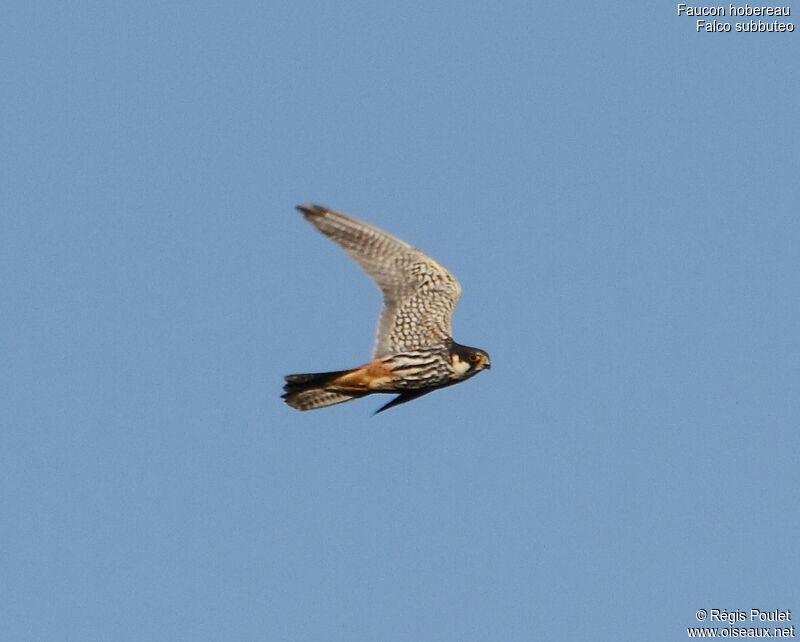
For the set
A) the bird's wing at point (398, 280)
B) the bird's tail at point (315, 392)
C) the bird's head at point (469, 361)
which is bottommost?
the bird's tail at point (315, 392)

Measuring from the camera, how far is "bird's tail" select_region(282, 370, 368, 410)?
15227mm

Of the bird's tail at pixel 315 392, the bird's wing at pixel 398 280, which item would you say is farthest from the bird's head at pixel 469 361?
the bird's tail at pixel 315 392

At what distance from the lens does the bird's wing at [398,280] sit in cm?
1572

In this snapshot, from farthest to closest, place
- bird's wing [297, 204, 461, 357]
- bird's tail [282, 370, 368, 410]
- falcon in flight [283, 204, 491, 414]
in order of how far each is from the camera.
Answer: bird's wing [297, 204, 461, 357] → falcon in flight [283, 204, 491, 414] → bird's tail [282, 370, 368, 410]

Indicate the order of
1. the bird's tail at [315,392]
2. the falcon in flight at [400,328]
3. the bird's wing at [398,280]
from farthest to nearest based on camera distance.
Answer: the bird's wing at [398,280] → the falcon in flight at [400,328] → the bird's tail at [315,392]

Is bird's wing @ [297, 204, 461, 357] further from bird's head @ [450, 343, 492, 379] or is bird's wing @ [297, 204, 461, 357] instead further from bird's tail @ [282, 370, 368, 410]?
bird's tail @ [282, 370, 368, 410]

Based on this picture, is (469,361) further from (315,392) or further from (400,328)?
(315,392)

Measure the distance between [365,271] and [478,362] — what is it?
5.25 ft

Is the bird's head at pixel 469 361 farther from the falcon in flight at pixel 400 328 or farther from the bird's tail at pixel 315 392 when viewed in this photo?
the bird's tail at pixel 315 392

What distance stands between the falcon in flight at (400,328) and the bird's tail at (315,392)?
1cm

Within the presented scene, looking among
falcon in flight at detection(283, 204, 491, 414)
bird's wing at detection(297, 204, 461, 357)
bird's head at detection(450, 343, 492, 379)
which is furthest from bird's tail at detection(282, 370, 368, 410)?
bird's head at detection(450, 343, 492, 379)

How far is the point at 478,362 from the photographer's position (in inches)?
606

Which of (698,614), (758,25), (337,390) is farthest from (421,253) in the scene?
(758,25)

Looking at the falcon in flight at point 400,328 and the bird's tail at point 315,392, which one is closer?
the bird's tail at point 315,392
